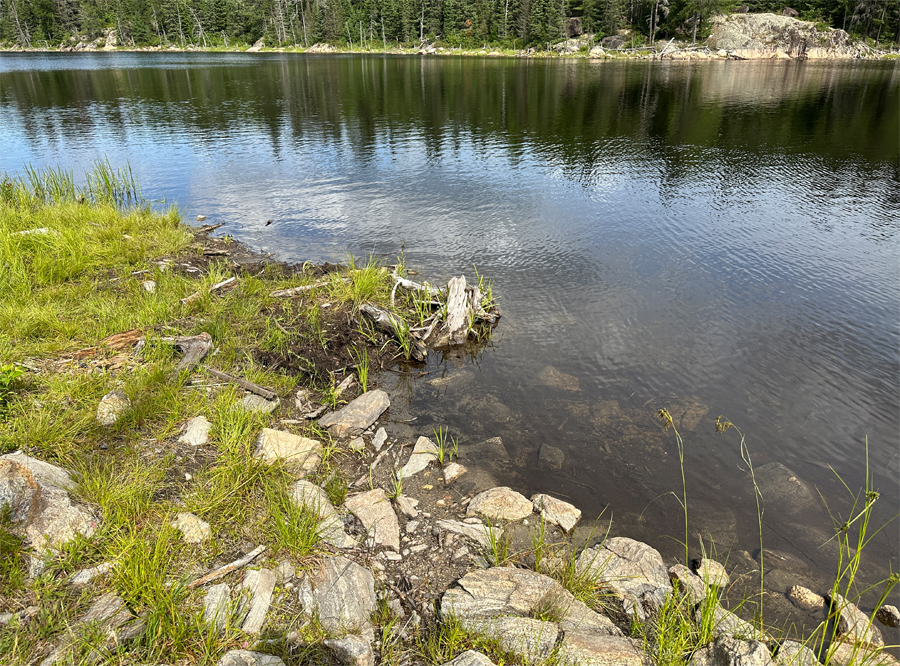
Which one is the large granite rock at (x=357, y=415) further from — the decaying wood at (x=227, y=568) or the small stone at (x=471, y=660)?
the small stone at (x=471, y=660)

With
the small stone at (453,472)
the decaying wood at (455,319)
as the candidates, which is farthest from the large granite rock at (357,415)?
the decaying wood at (455,319)

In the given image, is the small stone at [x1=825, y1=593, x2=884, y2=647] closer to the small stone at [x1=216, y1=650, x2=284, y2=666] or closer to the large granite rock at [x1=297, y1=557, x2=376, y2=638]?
the large granite rock at [x1=297, y1=557, x2=376, y2=638]

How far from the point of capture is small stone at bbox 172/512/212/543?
4664 mm

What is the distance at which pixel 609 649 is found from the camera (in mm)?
3979

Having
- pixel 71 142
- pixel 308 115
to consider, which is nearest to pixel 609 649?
pixel 71 142

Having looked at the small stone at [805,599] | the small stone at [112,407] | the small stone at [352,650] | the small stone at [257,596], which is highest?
the small stone at [112,407]

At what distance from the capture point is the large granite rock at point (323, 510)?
5.13 meters

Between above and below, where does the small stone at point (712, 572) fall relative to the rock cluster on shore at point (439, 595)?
below

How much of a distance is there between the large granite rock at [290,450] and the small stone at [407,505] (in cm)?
122

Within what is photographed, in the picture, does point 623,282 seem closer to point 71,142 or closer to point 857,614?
point 857,614

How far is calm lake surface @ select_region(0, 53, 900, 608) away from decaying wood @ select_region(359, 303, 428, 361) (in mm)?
493

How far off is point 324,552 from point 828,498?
6.83 m

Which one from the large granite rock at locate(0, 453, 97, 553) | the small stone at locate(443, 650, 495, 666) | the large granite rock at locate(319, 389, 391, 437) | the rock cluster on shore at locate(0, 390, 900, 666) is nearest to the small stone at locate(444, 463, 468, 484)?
the rock cluster on shore at locate(0, 390, 900, 666)

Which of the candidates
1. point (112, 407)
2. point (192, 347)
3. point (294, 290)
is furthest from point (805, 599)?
point (294, 290)
